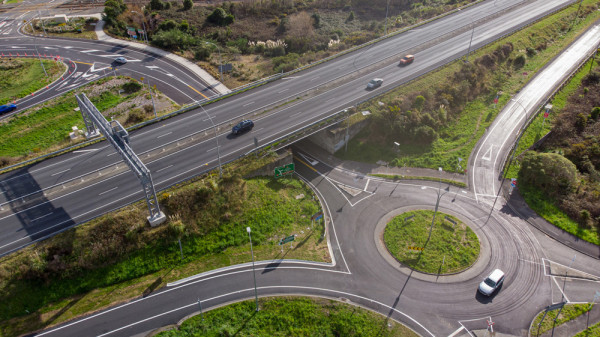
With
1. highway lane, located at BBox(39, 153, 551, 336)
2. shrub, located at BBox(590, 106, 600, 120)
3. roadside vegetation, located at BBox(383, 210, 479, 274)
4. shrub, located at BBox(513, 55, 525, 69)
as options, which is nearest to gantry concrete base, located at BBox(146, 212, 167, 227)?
highway lane, located at BBox(39, 153, 551, 336)

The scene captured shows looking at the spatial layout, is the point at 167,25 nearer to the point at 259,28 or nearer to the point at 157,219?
the point at 259,28

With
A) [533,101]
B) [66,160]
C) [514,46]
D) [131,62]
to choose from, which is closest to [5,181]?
[66,160]

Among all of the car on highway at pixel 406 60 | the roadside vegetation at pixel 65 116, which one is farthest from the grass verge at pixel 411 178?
the roadside vegetation at pixel 65 116

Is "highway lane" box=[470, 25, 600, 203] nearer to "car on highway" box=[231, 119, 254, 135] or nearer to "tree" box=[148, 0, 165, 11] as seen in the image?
"car on highway" box=[231, 119, 254, 135]

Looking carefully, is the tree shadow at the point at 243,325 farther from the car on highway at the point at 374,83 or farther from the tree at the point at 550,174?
the car on highway at the point at 374,83

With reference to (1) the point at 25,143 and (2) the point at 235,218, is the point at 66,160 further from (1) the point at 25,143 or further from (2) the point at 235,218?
(2) the point at 235,218

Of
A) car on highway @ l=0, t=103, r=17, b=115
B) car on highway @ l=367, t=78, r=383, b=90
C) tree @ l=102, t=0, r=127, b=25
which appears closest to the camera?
car on highway @ l=0, t=103, r=17, b=115

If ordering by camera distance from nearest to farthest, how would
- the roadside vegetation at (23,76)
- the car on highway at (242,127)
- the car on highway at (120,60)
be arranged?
the car on highway at (242,127)
the roadside vegetation at (23,76)
the car on highway at (120,60)

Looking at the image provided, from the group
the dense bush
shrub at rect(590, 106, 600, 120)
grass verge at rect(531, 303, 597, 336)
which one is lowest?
grass verge at rect(531, 303, 597, 336)
